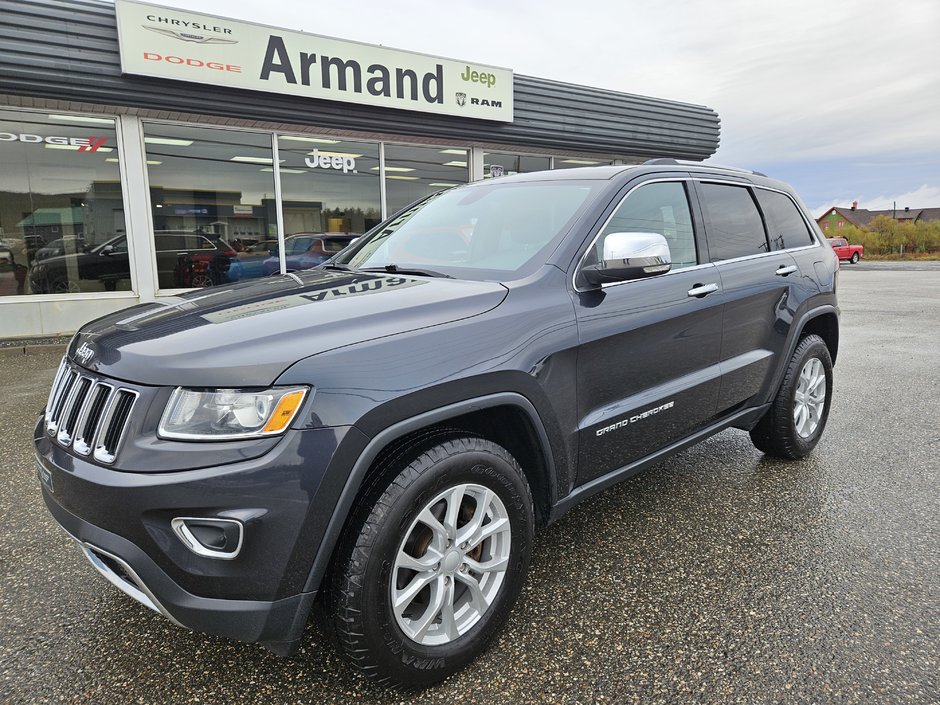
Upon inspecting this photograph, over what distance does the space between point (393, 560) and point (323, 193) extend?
1003 centimetres

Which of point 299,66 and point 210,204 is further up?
point 299,66

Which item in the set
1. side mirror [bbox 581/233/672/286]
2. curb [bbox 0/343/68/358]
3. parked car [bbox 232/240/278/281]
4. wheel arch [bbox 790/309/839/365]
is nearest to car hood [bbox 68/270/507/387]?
side mirror [bbox 581/233/672/286]

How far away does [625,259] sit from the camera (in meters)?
2.48

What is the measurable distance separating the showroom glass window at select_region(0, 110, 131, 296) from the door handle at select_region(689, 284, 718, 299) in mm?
8869

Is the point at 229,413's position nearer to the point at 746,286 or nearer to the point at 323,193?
the point at 746,286

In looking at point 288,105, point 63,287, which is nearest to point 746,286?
point 288,105

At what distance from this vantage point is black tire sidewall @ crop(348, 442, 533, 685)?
1.86 metres

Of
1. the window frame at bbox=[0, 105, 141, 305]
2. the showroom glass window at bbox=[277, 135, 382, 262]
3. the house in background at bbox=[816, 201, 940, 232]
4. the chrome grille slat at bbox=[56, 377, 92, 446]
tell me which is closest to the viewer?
the chrome grille slat at bbox=[56, 377, 92, 446]

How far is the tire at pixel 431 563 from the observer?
186 centimetres

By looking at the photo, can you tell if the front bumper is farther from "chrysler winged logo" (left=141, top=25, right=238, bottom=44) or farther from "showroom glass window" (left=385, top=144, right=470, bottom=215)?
"showroom glass window" (left=385, top=144, right=470, bottom=215)

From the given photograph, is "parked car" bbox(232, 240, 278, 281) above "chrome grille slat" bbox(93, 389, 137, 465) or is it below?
above

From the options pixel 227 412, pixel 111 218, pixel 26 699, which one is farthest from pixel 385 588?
pixel 111 218

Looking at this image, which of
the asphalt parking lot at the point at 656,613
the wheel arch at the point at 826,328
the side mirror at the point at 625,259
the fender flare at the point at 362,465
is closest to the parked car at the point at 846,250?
the wheel arch at the point at 826,328

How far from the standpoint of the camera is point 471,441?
2119mm
